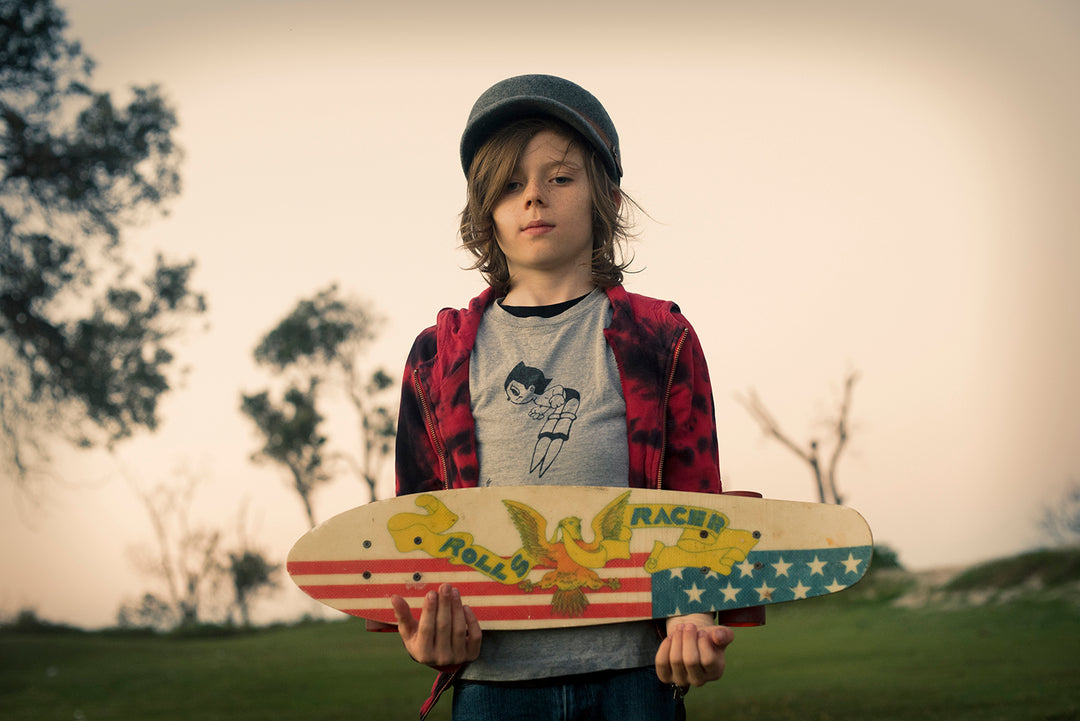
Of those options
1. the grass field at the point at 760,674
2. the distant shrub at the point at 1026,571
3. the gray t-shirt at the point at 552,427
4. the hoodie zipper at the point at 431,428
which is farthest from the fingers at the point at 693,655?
the distant shrub at the point at 1026,571

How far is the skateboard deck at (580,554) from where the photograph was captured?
1.39 metres

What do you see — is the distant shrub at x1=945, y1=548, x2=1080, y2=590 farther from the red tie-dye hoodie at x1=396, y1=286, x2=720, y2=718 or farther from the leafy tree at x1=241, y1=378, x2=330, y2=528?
the leafy tree at x1=241, y1=378, x2=330, y2=528

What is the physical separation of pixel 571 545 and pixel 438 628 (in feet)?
0.90

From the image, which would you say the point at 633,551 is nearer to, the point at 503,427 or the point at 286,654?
the point at 503,427

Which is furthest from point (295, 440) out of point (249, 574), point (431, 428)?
point (431, 428)

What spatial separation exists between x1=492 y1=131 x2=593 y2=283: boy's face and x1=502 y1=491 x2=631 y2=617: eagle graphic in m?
0.46

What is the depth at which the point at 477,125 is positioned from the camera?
5.24 ft

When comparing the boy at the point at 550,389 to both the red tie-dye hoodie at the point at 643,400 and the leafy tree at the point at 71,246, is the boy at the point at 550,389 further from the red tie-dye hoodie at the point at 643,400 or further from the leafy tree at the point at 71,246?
the leafy tree at the point at 71,246

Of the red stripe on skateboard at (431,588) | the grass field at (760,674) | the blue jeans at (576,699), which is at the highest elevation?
the red stripe on skateboard at (431,588)

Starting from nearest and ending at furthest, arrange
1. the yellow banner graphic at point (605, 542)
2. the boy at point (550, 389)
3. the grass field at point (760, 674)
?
the boy at point (550, 389) → the yellow banner graphic at point (605, 542) → the grass field at point (760, 674)

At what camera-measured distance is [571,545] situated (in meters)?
1.43

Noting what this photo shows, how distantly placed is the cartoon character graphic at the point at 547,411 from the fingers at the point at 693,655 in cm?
37

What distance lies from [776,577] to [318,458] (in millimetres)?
16426

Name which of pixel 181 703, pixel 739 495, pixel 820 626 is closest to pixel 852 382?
pixel 820 626
